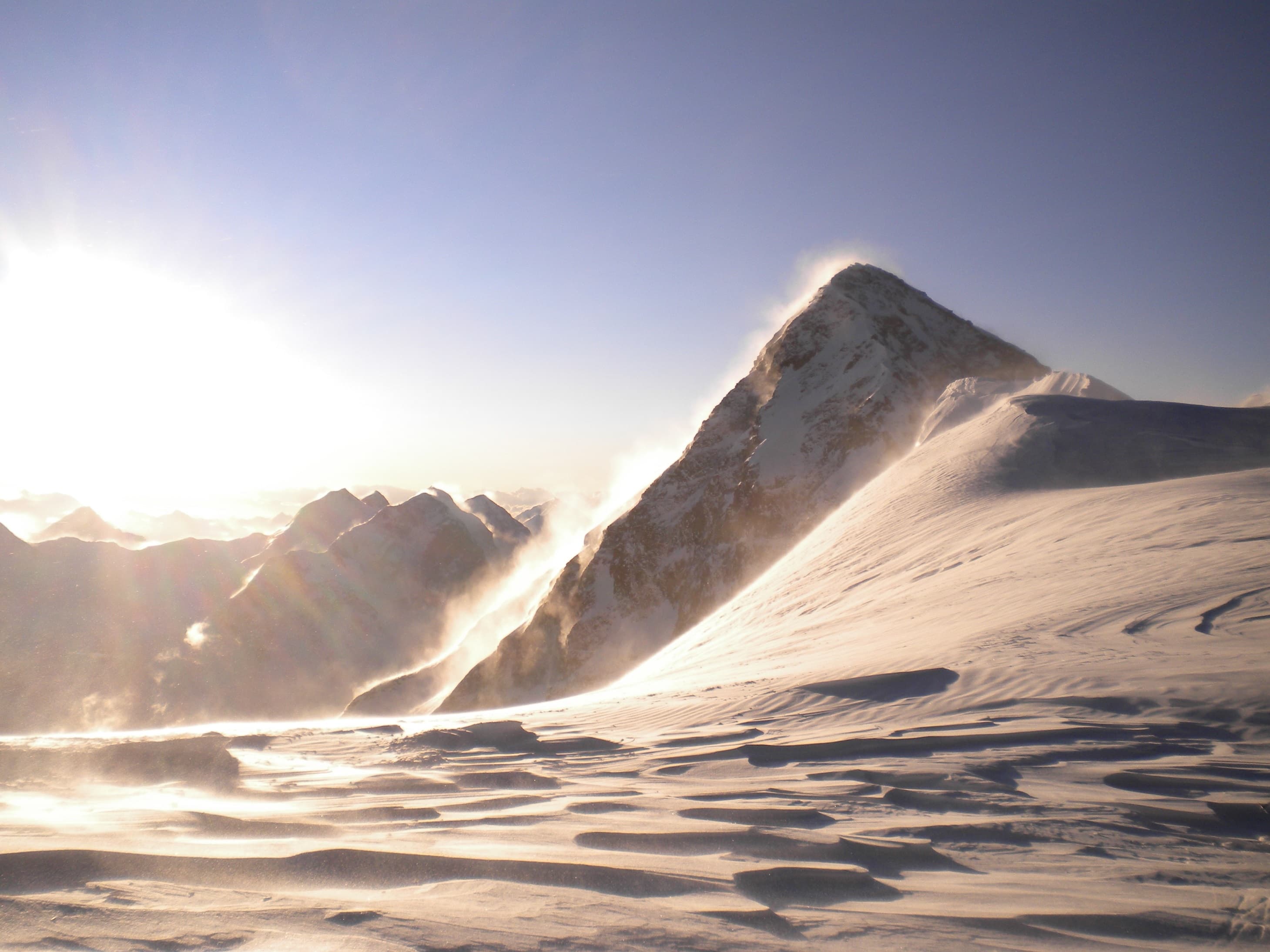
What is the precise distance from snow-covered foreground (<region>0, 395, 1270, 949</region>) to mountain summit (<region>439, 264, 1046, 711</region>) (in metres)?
15.6

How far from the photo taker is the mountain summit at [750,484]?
23781 mm

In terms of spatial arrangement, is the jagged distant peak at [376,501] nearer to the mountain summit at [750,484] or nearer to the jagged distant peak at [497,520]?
the jagged distant peak at [497,520]

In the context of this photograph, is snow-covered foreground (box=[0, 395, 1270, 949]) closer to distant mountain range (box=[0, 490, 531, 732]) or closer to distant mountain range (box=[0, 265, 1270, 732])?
distant mountain range (box=[0, 265, 1270, 732])

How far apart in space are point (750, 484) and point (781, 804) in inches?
891

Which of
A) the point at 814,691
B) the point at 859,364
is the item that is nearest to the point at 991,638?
the point at 814,691

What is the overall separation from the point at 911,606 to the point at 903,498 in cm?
678

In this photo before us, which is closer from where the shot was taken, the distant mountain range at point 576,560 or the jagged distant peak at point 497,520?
the distant mountain range at point 576,560

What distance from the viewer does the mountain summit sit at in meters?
23.8

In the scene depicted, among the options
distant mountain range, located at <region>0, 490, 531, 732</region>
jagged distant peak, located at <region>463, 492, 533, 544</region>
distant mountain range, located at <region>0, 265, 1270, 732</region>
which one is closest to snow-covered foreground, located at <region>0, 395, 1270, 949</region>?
distant mountain range, located at <region>0, 265, 1270, 732</region>

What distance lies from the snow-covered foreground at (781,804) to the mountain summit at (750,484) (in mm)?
15581

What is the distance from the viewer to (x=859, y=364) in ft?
88.5

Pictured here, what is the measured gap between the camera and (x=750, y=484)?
2550 centimetres

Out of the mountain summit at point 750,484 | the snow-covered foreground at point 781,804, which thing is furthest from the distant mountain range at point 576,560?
the snow-covered foreground at point 781,804

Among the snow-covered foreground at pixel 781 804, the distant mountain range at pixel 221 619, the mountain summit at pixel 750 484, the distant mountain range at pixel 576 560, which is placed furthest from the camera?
the distant mountain range at pixel 221 619
